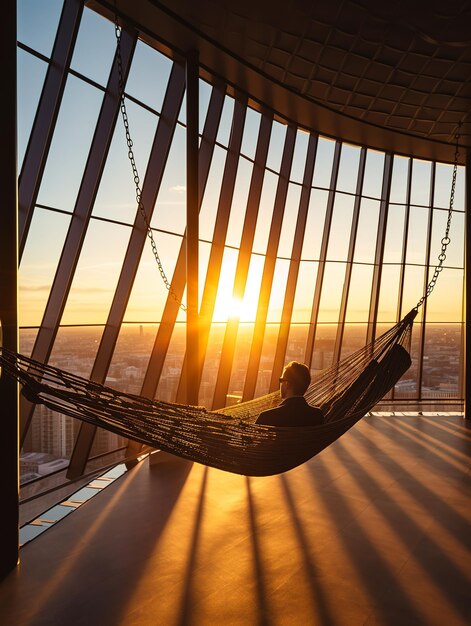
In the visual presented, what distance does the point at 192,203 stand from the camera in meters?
4.55

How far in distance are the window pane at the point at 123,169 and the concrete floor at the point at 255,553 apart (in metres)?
2.22

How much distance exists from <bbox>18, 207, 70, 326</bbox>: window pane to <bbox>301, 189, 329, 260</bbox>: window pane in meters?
3.85

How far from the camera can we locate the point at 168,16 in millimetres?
4074

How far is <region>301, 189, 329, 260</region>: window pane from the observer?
742cm

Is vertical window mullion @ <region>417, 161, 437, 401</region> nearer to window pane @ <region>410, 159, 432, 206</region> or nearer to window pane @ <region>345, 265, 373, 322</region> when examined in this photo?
window pane @ <region>410, 159, 432, 206</region>

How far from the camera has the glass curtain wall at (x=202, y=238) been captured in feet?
14.0

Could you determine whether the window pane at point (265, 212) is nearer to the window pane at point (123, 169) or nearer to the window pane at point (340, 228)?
the window pane at point (340, 228)

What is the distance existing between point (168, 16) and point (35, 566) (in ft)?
12.3

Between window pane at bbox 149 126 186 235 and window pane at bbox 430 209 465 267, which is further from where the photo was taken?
window pane at bbox 430 209 465 267

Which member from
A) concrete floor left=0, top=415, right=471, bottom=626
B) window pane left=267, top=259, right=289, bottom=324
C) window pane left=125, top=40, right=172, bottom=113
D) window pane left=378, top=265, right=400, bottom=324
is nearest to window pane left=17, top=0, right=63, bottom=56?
window pane left=125, top=40, right=172, bottom=113

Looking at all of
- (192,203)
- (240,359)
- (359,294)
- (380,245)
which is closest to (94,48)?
(192,203)

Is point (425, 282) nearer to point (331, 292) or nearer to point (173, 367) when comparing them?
point (331, 292)

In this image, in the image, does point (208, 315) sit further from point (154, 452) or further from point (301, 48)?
Answer: point (301, 48)

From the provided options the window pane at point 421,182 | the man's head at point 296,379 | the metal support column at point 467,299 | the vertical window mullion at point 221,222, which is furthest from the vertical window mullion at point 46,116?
the window pane at point 421,182
